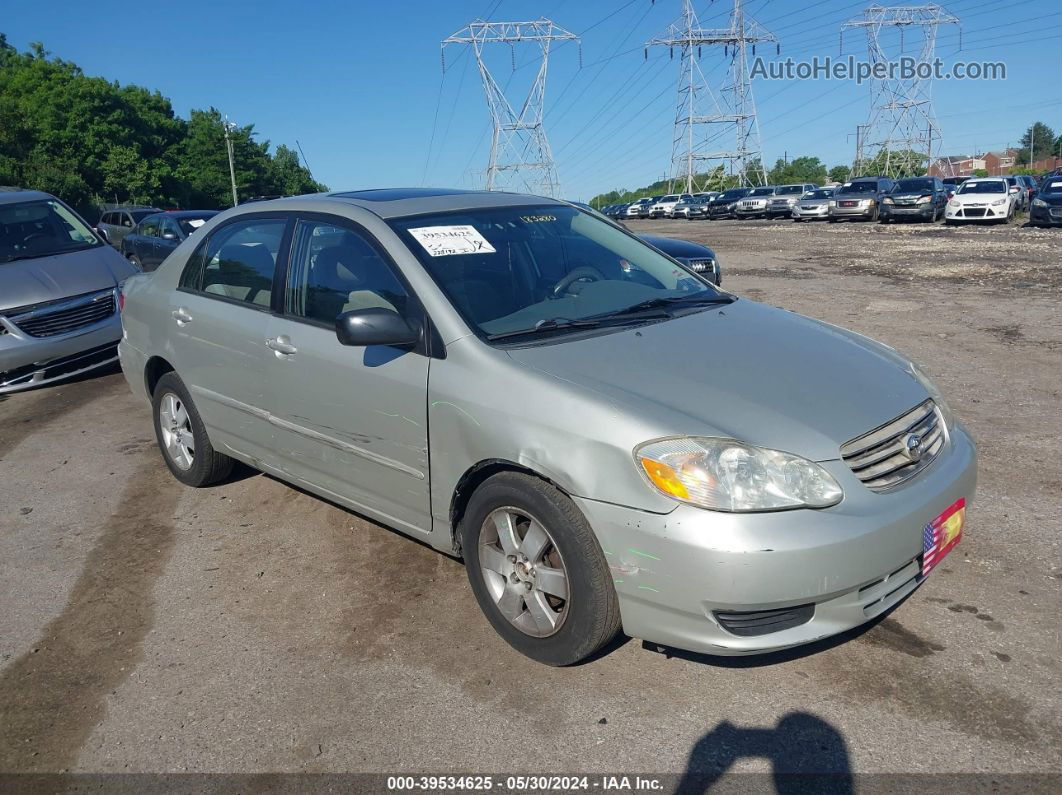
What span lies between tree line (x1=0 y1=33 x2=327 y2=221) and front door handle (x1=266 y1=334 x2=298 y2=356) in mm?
45364

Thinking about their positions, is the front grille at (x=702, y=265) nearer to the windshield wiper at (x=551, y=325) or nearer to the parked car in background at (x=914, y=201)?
the windshield wiper at (x=551, y=325)

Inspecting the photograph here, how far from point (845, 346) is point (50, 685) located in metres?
3.44

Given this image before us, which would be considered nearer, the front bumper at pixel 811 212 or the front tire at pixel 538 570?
the front tire at pixel 538 570

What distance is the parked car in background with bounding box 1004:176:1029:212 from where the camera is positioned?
29.7 metres

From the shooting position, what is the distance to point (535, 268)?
4.00 m

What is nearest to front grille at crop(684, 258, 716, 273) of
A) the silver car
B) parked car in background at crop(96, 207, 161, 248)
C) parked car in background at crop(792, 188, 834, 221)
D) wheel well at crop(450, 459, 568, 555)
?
the silver car

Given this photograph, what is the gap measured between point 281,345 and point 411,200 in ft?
3.07

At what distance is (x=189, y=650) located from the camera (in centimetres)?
347

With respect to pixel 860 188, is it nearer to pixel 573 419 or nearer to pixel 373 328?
pixel 373 328

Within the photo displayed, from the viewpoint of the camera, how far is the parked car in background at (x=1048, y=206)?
24.9m

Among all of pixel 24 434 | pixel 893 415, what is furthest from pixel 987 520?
pixel 24 434

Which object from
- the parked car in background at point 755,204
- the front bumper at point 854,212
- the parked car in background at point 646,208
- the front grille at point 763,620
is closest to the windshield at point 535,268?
the front grille at point 763,620

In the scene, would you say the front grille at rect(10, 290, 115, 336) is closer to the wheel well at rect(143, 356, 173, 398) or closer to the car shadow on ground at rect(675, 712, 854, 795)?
the wheel well at rect(143, 356, 173, 398)

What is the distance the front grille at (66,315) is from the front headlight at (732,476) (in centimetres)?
718
